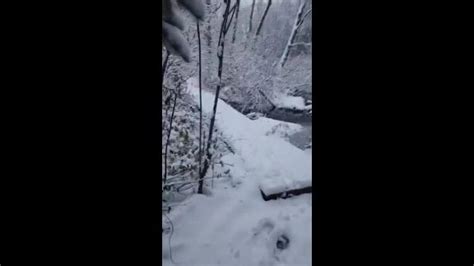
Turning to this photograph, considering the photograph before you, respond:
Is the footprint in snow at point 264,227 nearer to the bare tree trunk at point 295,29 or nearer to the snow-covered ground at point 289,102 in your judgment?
the snow-covered ground at point 289,102

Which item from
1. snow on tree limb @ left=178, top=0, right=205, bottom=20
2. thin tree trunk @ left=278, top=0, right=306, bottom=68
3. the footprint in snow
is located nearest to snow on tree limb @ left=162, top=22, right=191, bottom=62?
snow on tree limb @ left=178, top=0, right=205, bottom=20

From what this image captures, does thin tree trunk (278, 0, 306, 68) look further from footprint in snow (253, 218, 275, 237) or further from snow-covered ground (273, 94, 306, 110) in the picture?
footprint in snow (253, 218, 275, 237)

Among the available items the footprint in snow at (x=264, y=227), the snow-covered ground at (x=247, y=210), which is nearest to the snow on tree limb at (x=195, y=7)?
the snow-covered ground at (x=247, y=210)

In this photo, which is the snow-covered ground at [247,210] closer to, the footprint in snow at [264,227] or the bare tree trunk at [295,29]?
the footprint in snow at [264,227]

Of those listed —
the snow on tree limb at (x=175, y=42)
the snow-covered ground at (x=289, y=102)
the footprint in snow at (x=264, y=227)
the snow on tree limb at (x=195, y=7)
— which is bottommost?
the footprint in snow at (x=264, y=227)

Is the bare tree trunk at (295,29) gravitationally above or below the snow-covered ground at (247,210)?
above

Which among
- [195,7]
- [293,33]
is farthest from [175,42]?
[293,33]

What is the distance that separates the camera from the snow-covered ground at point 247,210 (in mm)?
1151

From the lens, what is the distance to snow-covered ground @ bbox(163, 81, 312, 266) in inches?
45.3
